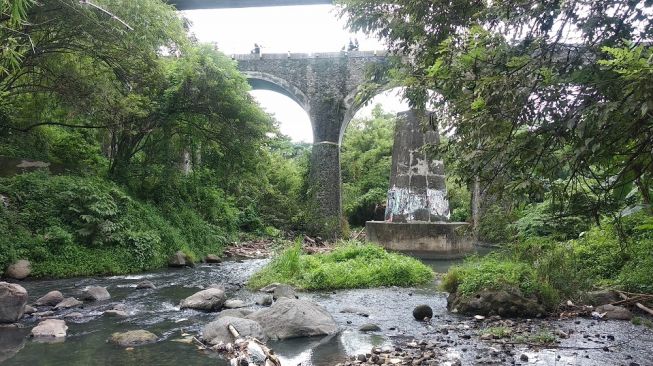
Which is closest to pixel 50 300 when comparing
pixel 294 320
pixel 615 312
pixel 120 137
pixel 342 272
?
pixel 294 320

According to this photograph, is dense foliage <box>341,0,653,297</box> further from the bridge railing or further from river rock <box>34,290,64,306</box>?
the bridge railing

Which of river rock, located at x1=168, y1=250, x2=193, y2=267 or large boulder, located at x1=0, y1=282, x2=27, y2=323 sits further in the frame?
river rock, located at x1=168, y1=250, x2=193, y2=267

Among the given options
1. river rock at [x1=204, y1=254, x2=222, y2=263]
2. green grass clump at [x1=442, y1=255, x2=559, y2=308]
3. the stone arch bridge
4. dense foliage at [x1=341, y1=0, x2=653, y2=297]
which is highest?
the stone arch bridge

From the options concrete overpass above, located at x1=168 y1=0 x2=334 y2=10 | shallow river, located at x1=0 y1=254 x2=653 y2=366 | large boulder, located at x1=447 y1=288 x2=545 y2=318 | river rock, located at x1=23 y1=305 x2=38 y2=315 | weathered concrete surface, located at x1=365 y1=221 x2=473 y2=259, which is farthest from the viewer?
concrete overpass above, located at x1=168 y1=0 x2=334 y2=10

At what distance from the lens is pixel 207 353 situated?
474 cm

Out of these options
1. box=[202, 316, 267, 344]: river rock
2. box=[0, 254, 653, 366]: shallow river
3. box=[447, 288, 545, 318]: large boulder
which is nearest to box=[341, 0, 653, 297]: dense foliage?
box=[0, 254, 653, 366]: shallow river

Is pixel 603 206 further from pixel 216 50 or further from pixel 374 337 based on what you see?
pixel 216 50

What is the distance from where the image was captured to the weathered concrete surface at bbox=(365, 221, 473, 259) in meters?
13.5

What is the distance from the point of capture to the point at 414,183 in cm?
1445

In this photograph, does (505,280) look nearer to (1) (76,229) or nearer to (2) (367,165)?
(1) (76,229)

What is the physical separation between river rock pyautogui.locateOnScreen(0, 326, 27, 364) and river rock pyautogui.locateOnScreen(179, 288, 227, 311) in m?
2.07

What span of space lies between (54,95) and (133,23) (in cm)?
380

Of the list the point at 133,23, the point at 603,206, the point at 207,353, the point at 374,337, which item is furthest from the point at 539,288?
the point at 133,23

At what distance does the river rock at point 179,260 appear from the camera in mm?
12555
